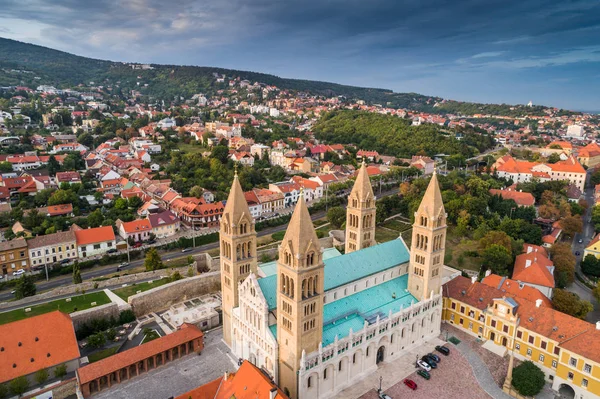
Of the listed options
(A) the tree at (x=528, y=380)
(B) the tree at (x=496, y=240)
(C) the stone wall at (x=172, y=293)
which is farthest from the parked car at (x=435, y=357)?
(C) the stone wall at (x=172, y=293)

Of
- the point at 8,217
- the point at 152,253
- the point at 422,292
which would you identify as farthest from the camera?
the point at 8,217

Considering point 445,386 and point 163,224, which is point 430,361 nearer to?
point 445,386

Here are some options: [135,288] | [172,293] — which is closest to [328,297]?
[172,293]

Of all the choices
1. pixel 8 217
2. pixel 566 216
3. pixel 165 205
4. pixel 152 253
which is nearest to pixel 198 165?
pixel 165 205

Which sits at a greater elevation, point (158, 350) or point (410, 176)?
point (410, 176)

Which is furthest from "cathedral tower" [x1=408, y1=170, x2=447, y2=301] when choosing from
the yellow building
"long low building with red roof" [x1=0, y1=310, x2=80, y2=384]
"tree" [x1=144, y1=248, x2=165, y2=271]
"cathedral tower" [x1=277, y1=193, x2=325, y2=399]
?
"tree" [x1=144, y1=248, x2=165, y2=271]

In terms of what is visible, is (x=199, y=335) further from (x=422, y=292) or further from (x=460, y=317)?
(x=460, y=317)
